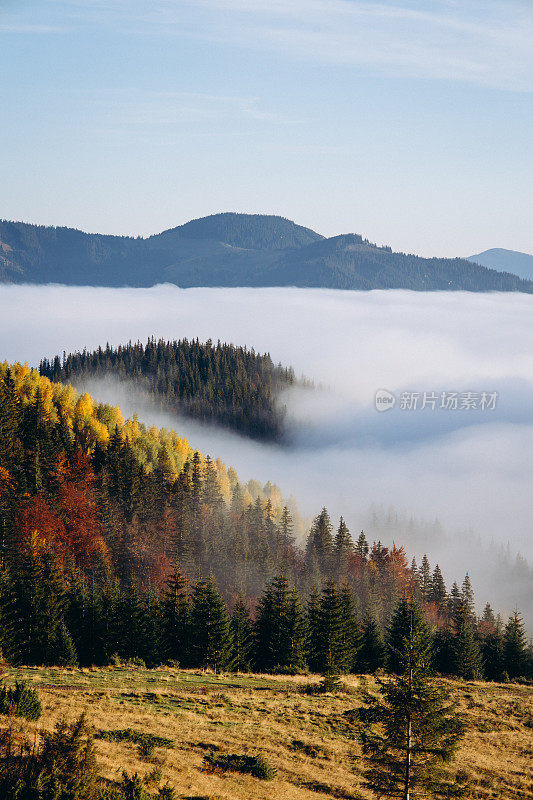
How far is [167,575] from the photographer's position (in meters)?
106

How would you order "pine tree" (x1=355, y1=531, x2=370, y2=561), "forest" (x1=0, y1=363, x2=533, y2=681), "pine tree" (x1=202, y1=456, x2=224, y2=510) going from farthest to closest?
"pine tree" (x1=355, y1=531, x2=370, y2=561) < "pine tree" (x1=202, y1=456, x2=224, y2=510) < "forest" (x1=0, y1=363, x2=533, y2=681)

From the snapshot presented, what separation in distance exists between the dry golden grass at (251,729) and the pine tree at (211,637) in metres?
8.17

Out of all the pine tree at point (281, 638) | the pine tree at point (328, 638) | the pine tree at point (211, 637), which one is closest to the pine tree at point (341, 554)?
the pine tree at point (281, 638)

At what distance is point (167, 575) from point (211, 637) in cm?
4474

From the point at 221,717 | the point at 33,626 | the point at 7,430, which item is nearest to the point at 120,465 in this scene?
the point at 7,430

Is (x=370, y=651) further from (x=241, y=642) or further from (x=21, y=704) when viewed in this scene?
(x=21, y=704)

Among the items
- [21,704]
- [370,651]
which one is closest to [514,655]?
[370,651]

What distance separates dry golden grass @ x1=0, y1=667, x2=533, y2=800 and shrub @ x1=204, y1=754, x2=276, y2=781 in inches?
15.7

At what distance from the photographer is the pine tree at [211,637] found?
203ft

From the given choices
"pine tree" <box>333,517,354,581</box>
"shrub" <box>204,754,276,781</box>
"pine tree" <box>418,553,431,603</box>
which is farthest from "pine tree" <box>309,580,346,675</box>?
"pine tree" <box>418,553,431,603</box>

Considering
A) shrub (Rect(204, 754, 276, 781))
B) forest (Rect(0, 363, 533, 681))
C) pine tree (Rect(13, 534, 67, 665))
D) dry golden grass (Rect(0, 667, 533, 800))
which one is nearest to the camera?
dry golden grass (Rect(0, 667, 533, 800))

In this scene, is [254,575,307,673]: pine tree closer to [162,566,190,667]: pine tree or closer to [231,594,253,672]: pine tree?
[231,594,253,672]: pine tree

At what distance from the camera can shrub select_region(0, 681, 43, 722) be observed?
102 feet

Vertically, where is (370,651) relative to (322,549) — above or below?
above
